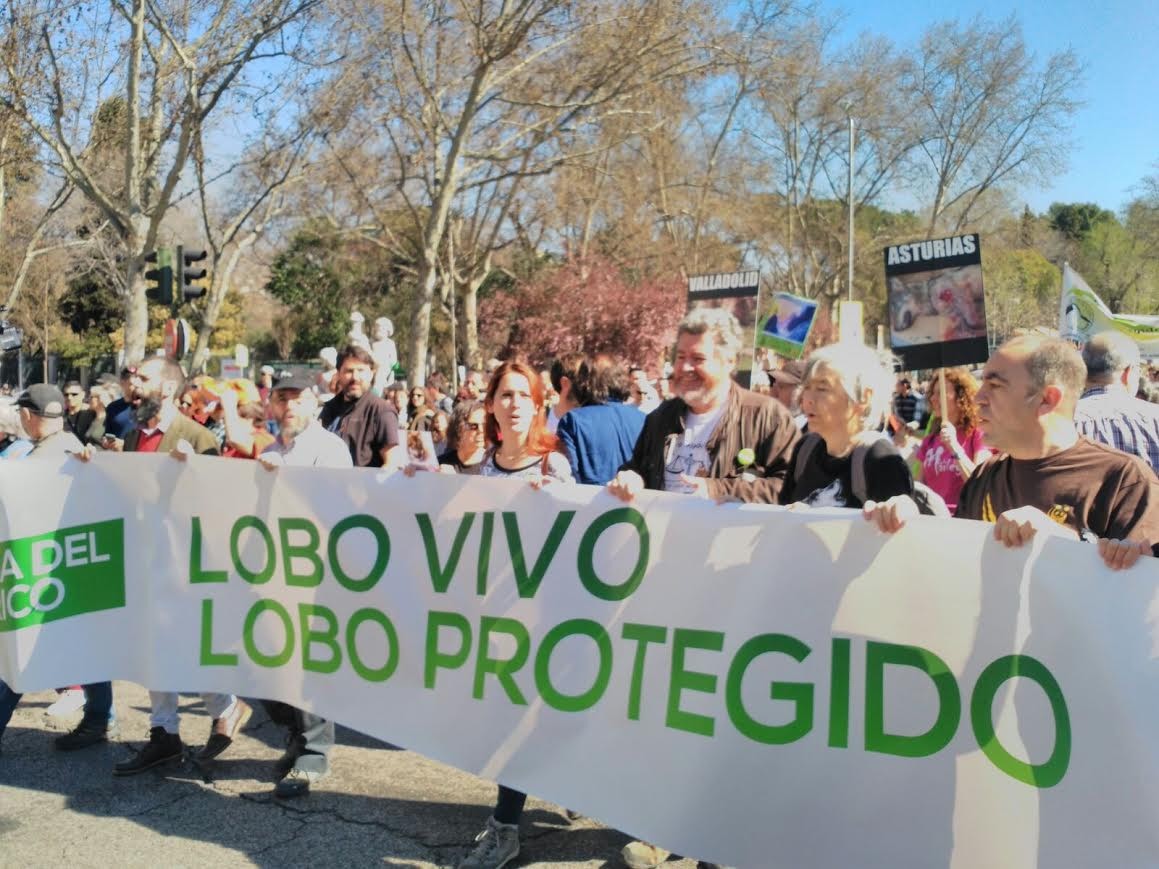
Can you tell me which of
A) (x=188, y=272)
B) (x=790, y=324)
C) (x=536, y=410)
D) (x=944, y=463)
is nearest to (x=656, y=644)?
(x=536, y=410)

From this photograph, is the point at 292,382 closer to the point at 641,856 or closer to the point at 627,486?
the point at 627,486

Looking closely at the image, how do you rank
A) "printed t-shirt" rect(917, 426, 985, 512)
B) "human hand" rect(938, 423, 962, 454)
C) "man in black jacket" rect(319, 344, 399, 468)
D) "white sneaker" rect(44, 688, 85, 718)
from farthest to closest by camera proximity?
"man in black jacket" rect(319, 344, 399, 468)
"white sneaker" rect(44, 688, 85, 718)
"printed t-shirt" rect(917, 426, 985, 512)
"human hand" rect(938, 423, 962, 454)

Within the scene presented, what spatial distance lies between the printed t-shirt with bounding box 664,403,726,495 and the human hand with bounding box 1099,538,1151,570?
1.39m

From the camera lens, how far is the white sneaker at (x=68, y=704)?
5.46 m

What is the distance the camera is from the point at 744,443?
372cm

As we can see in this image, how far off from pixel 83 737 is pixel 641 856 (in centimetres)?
272

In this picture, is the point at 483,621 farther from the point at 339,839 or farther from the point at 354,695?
the point at 339,839

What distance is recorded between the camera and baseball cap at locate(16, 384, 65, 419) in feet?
16.6

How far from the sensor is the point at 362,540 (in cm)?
404

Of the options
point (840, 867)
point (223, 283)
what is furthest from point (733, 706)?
point (223, 283)

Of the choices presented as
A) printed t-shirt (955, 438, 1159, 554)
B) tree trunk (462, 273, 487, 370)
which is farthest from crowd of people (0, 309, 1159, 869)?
tree trunk (462, 273, 487, 370)

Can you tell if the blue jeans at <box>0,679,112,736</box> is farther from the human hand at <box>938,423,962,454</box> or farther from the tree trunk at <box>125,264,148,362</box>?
the tree trunk at <box>125,264,148,362</box>

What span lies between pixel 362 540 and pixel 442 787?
1.18 m

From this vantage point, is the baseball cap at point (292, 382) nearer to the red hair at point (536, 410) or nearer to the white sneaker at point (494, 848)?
the red hair at point (536, 410)
